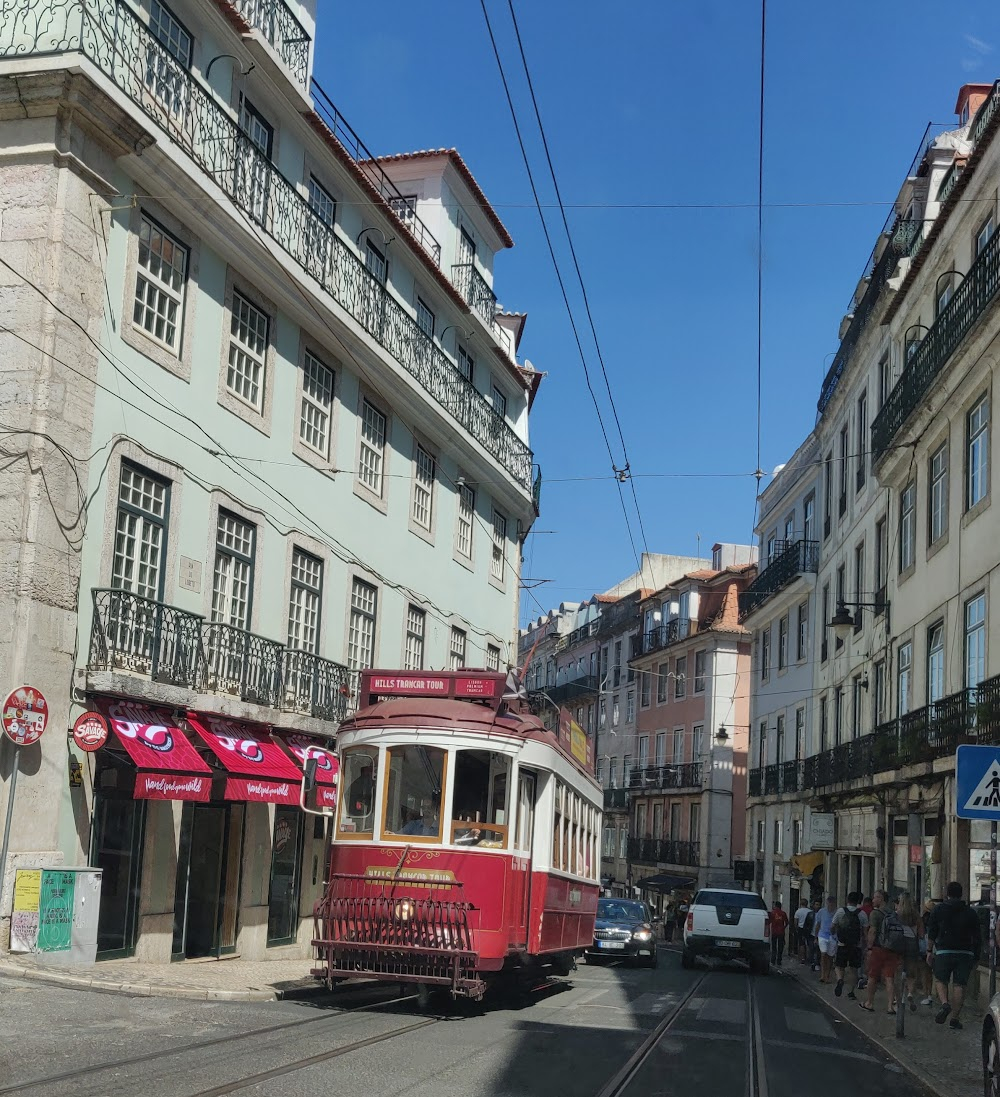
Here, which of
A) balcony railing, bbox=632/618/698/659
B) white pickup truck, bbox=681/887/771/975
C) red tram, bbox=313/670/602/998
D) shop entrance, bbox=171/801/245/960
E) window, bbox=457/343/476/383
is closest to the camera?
red tram, bbox=313/670/602/998

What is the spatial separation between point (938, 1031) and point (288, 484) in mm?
11322

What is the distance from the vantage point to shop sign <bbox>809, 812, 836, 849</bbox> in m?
33.2

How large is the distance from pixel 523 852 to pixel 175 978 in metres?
3.86

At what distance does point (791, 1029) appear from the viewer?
1473cm

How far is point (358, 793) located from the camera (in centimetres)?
1382

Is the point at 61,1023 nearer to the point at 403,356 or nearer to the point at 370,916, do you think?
the point at 370,916

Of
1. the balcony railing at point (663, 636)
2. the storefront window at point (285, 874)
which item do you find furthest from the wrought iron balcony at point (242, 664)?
the balcony railing at point (663, 636)

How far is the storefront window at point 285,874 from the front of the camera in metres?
20.8

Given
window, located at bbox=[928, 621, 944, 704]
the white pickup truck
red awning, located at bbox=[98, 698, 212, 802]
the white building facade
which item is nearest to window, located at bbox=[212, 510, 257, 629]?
the white building facade

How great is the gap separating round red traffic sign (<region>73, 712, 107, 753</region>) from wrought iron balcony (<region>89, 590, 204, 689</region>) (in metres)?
0.75

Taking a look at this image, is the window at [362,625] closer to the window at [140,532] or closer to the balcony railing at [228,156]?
the balcony railing at [228,156]

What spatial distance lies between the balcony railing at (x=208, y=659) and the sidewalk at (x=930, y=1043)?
8.50 m

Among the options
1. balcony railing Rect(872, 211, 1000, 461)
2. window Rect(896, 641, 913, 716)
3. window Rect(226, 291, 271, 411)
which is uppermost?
balcony railing Rect(872, 211, 1000, 461)

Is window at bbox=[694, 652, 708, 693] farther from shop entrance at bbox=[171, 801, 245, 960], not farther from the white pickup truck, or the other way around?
shop entrance at bbox=[171, 801, 245, 960]
